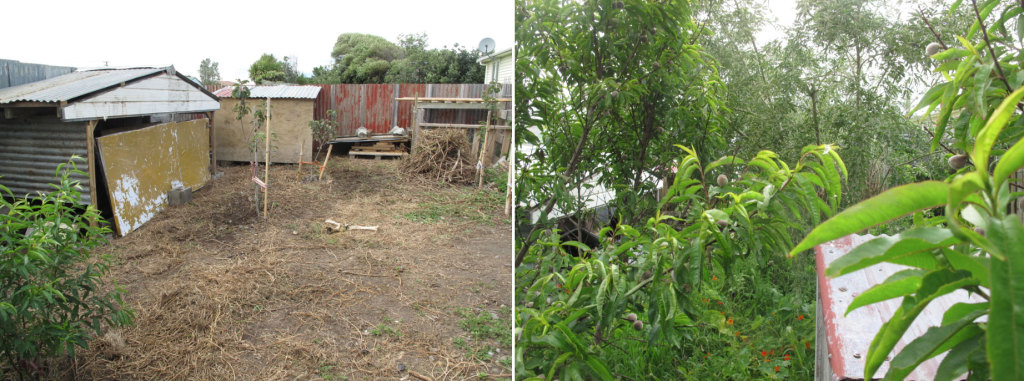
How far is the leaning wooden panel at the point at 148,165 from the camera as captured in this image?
13.2 feet

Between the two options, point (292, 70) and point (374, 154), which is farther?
point (292, 70)

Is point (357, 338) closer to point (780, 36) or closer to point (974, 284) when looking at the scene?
point (780, 36)

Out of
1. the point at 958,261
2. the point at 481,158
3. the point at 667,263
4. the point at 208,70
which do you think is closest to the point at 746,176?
the point at 667,263

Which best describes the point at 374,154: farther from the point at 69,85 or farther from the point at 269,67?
the point at 69,85

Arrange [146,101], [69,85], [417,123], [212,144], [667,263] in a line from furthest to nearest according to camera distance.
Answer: [417,123]
[212,144]
[146,101]
[69,85]
[667,263]

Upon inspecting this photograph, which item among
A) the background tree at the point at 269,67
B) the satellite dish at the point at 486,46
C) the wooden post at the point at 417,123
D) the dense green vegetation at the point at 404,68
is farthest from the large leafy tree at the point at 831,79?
the dense green vegetation at the point at 404,68

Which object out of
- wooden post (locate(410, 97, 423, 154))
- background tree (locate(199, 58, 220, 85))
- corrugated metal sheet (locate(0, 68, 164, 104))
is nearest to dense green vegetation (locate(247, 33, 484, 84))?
wooden post (locate(410, 97, 423, 154))

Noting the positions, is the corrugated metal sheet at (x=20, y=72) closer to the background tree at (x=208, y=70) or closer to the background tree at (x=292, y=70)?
the background tree at (x=208, y=70)

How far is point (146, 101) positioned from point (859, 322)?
482 cm

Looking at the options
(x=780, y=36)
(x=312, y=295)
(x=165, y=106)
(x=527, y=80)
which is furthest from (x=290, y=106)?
(x=527, y=80)

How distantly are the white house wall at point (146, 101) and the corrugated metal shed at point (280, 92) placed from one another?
1.58 meters

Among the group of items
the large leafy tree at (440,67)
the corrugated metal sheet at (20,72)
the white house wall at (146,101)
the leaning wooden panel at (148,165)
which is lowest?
the leaning wooden panel at (148,165)

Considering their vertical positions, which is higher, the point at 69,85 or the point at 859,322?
the point at 69,85

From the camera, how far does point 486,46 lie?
8.47 m
